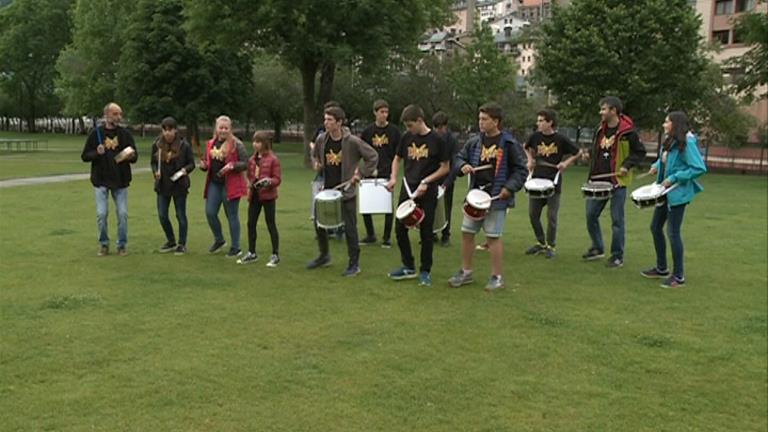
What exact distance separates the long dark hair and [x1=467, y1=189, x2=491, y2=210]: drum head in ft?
7.27

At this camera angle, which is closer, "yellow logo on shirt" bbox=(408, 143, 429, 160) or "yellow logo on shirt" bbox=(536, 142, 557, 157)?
"yellow logo on shirt" bbox=(408, 143, 429, 160)

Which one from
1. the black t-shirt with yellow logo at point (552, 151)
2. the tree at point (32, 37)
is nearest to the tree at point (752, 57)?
the black t-shirt with yellow logo at point (552, 151)

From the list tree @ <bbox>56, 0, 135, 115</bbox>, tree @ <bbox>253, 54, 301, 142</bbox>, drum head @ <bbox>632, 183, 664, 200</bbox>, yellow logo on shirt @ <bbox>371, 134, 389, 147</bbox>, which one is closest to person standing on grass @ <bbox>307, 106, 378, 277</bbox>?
yellow logo on shirt @ <bbox>371, 134, 389, 147</bbox>

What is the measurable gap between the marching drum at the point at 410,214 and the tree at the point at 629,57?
85.5 ft

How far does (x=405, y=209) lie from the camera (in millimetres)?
7723

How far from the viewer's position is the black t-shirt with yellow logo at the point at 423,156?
7.93 meters

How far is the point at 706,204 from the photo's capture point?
60.7 feet

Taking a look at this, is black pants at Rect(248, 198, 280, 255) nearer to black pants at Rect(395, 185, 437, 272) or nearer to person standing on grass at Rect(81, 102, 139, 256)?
person standing on grass at Rect(81, 102, 139, 256)

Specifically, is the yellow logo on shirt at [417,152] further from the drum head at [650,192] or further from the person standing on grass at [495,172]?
the drum head at [650,192]

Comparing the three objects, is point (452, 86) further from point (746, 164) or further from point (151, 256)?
point (151, 256)

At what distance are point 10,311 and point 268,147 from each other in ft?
11.9

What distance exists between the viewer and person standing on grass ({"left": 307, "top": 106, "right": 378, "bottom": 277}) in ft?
27.8

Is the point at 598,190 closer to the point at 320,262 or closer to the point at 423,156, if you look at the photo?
the point at 423,156

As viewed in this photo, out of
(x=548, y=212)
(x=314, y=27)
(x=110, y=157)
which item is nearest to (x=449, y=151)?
(x=548, y=212)
